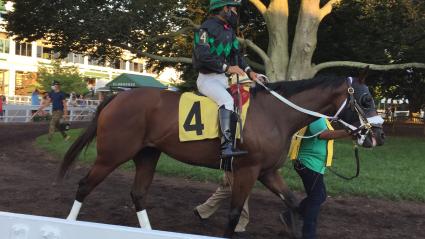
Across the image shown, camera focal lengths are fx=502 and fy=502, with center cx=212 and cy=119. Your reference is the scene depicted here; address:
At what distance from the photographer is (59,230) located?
2787mm

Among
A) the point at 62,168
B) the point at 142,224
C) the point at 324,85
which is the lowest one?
the point at 142,224

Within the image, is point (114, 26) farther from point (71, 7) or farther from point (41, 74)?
point (41, 74)

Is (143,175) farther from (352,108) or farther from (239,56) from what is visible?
(352,108)

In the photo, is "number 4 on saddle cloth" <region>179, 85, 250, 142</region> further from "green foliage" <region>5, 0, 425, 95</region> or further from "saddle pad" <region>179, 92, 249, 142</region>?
"green foliage" <region>5, 0, 425, 95</region>

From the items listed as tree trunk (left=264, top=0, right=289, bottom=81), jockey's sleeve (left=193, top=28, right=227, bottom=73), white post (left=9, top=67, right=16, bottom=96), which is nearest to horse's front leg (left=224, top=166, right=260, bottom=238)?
jockey's sleeve (left=193, top=28, right=227, bottom=73)

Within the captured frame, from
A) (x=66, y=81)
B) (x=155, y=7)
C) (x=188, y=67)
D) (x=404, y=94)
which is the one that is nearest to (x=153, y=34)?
(x=155, y=7)

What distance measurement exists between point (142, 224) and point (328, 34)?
1794cm

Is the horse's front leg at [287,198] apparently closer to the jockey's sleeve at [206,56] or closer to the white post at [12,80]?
the jockey's sleeve at [206,56]

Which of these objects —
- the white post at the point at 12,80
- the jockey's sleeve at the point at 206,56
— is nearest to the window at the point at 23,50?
the white post at the point at 12,80

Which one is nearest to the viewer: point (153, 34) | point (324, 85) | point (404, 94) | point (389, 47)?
point (324, 85)

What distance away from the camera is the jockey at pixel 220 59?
4828 mm

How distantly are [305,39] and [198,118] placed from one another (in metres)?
11.3

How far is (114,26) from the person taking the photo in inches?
616

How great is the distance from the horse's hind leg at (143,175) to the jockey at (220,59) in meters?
0.98
